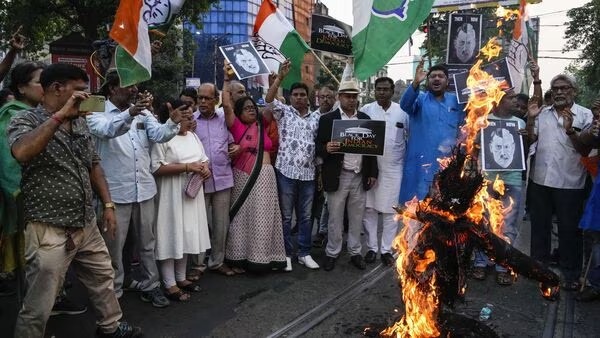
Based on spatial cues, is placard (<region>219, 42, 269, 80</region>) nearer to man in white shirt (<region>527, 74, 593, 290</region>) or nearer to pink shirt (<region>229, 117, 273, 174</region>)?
pink shirt (<region>229, 117, 273, 174</region>)

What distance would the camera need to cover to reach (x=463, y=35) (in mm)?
8688

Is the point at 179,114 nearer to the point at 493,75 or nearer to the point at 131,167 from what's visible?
the point at 131,167

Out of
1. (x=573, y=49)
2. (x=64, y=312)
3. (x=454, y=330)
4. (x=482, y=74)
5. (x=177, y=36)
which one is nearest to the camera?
(x=454, y=330)

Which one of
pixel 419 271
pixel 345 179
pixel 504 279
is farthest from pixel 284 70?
pixel 504 279

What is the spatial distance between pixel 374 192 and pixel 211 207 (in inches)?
80.0

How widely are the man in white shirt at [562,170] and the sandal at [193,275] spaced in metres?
3.98

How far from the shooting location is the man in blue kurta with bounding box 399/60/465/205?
569cm

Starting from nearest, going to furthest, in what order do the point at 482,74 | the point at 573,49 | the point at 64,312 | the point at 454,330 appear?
the point at 454,330 → the point at 64,312 → the point at 482,74 → the point at 573,49

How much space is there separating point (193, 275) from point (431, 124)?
3180 mm

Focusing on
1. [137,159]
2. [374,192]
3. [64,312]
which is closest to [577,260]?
[374,192]

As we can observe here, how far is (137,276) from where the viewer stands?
563cm

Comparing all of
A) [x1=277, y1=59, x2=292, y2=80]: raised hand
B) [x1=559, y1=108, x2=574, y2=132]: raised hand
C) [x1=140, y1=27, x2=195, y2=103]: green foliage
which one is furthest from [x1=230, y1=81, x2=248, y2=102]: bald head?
[x1=140, y1=27, x2=195, y2=103]: green foliage

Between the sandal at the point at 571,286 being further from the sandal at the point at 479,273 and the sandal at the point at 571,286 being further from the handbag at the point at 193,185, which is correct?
the handbag at the point at 193,185

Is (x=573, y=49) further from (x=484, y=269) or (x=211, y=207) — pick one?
(x=211, y=207)
